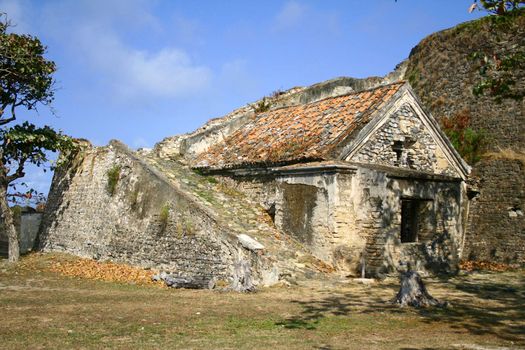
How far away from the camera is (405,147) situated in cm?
1650

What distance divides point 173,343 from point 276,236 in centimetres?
828

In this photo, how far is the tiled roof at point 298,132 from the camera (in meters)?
15.5

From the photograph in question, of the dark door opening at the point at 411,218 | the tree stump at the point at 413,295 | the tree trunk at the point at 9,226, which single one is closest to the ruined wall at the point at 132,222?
the tree trunk at the point at 9,226

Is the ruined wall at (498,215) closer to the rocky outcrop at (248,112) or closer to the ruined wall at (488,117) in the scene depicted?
the ruined wall at (488,117)

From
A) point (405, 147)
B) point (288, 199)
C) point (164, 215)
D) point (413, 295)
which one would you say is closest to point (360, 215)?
point (288, 199)

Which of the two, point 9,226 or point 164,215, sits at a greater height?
point 164,215

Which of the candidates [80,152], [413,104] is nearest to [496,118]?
[413,104]

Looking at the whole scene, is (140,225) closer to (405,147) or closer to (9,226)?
(9,226)

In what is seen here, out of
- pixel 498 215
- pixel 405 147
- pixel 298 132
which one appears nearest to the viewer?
pixel 405 147

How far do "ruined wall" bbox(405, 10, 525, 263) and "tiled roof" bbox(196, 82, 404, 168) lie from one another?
5.64 m

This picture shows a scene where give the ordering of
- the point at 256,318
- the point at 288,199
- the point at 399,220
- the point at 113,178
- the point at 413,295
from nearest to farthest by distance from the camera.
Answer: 1. the point at 256,318
2. the point at 413,295
3. the point at 399,220
4. the point at 288,199
5. the point at 113,178

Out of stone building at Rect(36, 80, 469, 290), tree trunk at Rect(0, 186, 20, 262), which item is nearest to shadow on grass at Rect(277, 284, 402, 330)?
stone building at Rect(36, 80, 469, 290)

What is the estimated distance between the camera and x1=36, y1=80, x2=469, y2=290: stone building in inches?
547

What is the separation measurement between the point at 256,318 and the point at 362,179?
22.0ft
